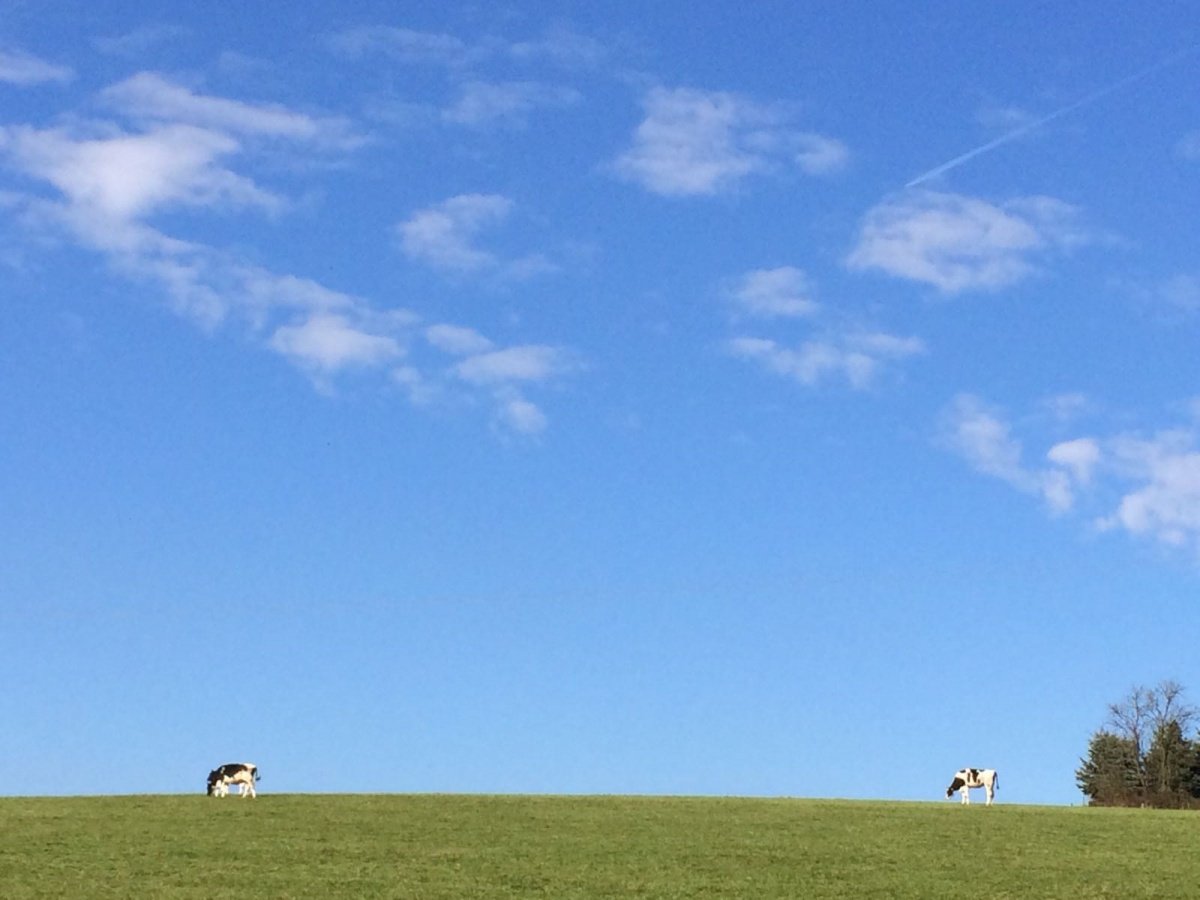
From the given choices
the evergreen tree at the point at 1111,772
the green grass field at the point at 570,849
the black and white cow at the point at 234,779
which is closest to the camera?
the green grass field at the point at 570,849

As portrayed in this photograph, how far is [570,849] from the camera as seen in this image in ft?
106

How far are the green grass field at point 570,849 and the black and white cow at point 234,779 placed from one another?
5.12 ft

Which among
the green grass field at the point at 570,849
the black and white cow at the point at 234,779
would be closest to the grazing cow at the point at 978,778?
the green grass field at the point at 570,849

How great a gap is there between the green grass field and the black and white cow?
1.56m

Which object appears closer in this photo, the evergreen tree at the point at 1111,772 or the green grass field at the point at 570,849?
the green grass field at the point at 570,849

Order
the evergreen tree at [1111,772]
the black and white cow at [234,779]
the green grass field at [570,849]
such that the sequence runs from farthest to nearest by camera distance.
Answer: the evergreen tree at [1111,772]
the black and white cow at [234,779]
the green grass field at [570,849]

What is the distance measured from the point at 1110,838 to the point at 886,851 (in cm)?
781

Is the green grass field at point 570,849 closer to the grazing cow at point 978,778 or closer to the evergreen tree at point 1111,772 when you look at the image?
the grazing cow at point 978,778

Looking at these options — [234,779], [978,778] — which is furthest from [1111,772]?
[234,779]

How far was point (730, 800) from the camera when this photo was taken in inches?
1818

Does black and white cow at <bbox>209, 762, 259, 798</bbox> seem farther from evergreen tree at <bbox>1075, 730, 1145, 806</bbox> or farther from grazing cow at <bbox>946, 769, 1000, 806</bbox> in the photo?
evergreen tree at <bbox>1075, 730, 1145, 806</bbox>

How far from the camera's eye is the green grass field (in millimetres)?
27391

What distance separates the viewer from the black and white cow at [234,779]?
45062 mm

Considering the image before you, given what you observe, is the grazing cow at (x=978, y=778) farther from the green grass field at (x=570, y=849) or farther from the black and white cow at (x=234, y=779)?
the black and white cow at (x=234, y=779)
